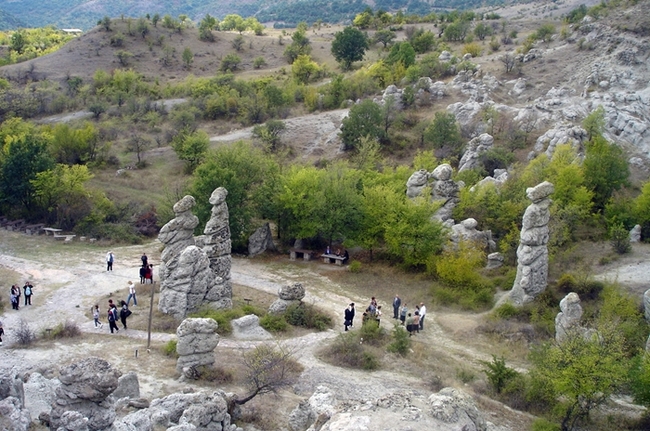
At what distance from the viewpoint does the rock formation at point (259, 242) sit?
33719 millimetres

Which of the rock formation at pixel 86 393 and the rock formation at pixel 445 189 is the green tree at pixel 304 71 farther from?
the rock formation at pixel 86 393

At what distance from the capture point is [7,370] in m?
14.6

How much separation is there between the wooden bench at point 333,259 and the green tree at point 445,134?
662 inches

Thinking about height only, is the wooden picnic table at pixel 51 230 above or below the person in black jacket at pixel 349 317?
above

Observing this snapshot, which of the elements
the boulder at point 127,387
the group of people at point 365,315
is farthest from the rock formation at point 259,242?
the boulder at point 127,387

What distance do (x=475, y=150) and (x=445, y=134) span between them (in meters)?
3.21

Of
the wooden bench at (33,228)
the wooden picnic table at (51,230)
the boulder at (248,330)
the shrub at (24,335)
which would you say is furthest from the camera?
the wooden bench at (33,228)

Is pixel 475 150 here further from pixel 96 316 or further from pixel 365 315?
pixel 96 316

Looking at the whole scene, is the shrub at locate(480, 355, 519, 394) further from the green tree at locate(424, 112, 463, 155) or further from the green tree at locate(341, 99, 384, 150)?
the green tree at locate(341, 99, 384, 150)

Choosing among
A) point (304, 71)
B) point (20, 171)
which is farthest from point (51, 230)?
point (304, 71)

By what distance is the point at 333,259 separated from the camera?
32.8 metres

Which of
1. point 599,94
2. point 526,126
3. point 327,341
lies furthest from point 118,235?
point 599,94

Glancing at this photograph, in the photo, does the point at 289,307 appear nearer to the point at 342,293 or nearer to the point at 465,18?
the point at 342,293

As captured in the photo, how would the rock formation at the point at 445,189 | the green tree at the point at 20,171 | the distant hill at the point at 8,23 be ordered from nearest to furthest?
1. the rock formation at the point at 445,189
2. the green tree at the point at 20,171
3. the distant hill at the point at 8,23
